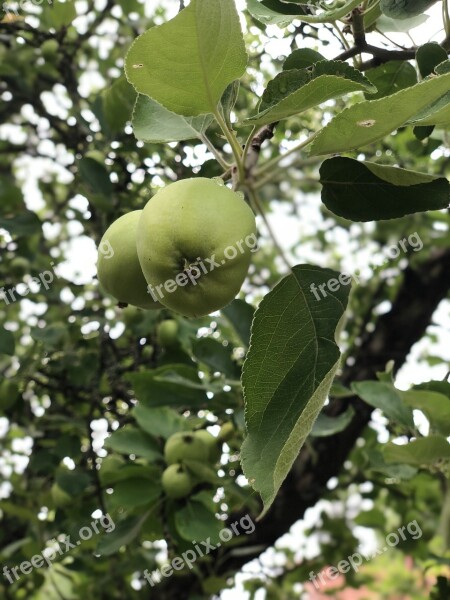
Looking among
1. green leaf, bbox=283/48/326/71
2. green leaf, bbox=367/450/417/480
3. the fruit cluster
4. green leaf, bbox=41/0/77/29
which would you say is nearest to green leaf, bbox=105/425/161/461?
green leaf, bbox=367/450/417/480

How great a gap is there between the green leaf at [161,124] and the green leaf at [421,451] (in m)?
0.87

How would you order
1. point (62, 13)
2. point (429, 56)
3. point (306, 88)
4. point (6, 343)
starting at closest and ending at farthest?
point (306, 88) → point (429, 56) → point (6, 343) → point (62, 13)

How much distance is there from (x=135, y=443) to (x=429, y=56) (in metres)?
1.42

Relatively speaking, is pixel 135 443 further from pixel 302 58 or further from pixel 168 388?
pixel 302 58

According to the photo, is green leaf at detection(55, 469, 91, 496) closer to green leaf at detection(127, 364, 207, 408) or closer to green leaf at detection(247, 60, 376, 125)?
green leaf at detection(127, 364, 207, 408)

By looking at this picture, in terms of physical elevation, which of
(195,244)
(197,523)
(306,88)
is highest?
(306,88)

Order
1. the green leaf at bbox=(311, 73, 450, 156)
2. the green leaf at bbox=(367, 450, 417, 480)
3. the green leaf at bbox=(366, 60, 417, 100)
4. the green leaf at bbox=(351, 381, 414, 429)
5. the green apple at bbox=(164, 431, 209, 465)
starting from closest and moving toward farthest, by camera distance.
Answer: the green leaf at bbox=(311, 73, 450, 156) → the green leaf at bbox=(366, 60, 417, 100) → the green leaf at bbox=(351, 381, 414, 429) → the green leaf at bbox=(367, 450, 417, 480) → the green apple at bbox=(164, 431, 209, 465)

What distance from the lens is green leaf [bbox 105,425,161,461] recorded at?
209cm

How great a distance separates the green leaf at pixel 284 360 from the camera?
3.39ft

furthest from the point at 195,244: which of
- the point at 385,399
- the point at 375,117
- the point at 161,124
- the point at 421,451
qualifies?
the point at 385,399

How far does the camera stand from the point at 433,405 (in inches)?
65.9

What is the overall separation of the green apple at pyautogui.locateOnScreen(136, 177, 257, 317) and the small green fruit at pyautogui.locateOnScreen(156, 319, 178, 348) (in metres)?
1.38

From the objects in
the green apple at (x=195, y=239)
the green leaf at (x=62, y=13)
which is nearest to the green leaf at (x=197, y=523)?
the green apple at (x=195, y=239)

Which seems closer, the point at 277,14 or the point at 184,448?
the point at 277,14
